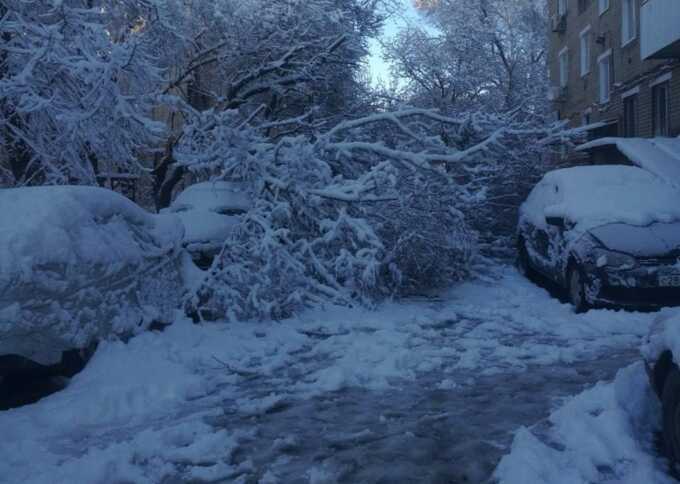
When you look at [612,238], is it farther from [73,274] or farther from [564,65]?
[564,65]

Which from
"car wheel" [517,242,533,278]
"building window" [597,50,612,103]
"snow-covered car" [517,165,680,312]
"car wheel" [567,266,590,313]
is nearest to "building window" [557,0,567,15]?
"building window" [597,50,612,103]

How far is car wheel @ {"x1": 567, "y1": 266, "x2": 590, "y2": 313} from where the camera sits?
852cm

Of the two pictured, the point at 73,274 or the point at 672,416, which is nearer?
the point at 672,416

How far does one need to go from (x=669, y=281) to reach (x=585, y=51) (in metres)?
21.0

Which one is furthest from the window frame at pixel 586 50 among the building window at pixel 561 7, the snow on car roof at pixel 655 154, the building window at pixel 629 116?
the snow on car roof at pixel 655 154

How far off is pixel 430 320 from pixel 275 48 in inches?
325

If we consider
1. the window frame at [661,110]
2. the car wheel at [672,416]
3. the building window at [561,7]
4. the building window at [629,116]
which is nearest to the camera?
the car wheel at [672,416]

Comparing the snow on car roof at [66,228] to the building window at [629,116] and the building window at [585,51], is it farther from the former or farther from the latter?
the building window at [585,51]

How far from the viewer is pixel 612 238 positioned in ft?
27.0

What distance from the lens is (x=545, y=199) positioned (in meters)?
11.1

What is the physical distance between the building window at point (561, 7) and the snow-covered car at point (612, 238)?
21.1 meters

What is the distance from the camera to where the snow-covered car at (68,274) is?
4.95 meters

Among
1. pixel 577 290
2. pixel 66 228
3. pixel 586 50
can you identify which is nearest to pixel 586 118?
pixel 586 50

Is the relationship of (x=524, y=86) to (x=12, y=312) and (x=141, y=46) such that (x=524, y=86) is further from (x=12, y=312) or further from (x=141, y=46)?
(x=12, y=312)
